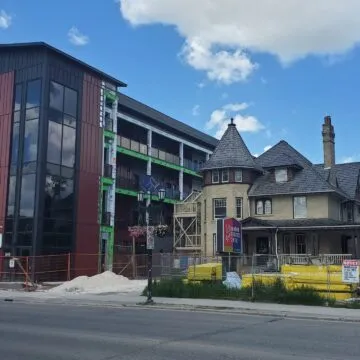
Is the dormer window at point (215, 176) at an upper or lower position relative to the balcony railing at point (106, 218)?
upper

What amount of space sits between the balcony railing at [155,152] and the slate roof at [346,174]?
46.6 ft

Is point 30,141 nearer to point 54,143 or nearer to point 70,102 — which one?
point 54,143

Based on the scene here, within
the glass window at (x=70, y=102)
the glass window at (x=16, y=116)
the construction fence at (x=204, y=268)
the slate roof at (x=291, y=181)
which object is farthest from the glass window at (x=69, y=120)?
the slate roof at (x=291, y=181)

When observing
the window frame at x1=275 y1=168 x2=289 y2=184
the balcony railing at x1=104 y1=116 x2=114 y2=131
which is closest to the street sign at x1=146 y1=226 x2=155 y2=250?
the balcony railing at x1=104 y1=116 x2=114 y2=131

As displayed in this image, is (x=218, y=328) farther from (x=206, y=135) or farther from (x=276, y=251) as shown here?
(x=206, y=135)

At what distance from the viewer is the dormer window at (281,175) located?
41.8 m

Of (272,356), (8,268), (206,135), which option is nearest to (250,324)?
(272,356)

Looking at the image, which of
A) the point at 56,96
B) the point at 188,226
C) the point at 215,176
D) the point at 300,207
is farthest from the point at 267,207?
the point at 56,96

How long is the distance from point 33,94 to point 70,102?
8.66ft

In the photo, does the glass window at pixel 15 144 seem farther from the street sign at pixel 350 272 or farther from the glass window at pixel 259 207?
the street sign at pixel 350 272

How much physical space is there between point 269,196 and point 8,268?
19.1 meters

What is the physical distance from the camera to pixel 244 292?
70.5 ft

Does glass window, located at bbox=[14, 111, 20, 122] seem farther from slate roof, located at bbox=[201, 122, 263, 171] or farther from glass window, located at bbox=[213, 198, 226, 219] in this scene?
glass window, located at bbox=[213, 198, 226, 219]

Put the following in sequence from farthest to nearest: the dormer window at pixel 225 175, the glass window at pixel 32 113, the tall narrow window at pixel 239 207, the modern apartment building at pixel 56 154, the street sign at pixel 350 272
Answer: the dormer window at pixel 225 175 → the tall narrow window at pixel 239 207 → the glass window at pixel 32 113 → the modern apartment building at pixel 56 154 → the street sign at pixel 350 272
